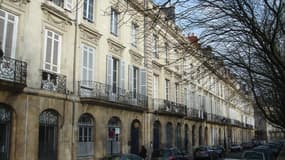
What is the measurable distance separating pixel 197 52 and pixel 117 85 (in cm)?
1434

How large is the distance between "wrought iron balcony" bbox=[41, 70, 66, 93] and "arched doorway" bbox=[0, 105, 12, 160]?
2390 millimetres

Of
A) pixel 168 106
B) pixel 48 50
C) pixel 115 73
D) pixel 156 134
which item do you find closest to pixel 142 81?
pixel 115 73

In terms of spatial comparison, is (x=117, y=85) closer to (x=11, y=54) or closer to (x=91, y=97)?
(x=91, y=97)

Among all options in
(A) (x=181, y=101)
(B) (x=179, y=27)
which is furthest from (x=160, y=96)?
(B) (x=179, y=27)

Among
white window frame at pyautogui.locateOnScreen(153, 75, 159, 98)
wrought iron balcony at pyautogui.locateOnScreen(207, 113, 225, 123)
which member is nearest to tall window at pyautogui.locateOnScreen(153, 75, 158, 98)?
white window frame at pyautogui.locateOnScreen(153, 75, 159, 98)

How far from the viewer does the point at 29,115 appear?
1736 centimetres

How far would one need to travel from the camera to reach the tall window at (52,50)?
18.8 m

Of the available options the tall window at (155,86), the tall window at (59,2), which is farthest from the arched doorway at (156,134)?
the tall window at (59,2)

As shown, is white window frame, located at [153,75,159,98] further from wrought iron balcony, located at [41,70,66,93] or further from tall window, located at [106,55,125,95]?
wrought iron balcony, located at [41,70,66,93]

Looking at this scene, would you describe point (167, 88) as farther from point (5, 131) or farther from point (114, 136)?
point (5, 131)

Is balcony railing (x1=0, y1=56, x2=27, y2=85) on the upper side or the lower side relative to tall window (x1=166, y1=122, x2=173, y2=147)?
upper

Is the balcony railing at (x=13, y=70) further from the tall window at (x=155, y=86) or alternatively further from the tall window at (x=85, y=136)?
the tall window at (x=155, y=86)

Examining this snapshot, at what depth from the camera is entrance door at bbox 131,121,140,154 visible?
2763cm

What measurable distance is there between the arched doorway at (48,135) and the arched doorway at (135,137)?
9159 mm
